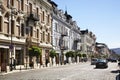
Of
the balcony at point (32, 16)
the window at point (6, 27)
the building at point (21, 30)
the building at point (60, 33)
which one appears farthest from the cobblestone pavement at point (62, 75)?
the building at point (60, 33)

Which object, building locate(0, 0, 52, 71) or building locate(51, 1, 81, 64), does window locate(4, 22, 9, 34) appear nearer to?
building locate(0, 0, 52, 71)

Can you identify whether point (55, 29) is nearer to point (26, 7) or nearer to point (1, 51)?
point (26, 7)

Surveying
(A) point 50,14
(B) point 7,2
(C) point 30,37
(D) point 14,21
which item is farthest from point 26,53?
(A) point 50,14

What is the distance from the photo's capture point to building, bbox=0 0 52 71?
39531mm

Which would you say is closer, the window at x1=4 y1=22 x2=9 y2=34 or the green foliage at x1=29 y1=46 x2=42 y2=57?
the window at x1=4 y1=22 x2=9 y2=34

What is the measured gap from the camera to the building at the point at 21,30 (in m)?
39.5

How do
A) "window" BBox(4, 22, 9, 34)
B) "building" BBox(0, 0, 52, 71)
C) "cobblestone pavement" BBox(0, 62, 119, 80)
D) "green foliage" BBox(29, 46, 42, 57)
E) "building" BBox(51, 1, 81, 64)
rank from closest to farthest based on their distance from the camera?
"cobblestone pavement" BBox(0, 62, 119, 80) → "building" BBox(0, 0, 52, 71) → "window" BBox(4, 22, 9, 34) → "green foliage" BBox(29, 46, 42, 57) → "building" BBox(51, 1, 81, 64)

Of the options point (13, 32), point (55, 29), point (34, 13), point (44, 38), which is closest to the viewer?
point (13, 32)

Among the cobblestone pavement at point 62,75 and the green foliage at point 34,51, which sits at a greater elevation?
the green foliage at point 34,51

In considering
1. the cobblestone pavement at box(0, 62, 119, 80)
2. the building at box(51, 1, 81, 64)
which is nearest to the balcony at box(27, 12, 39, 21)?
the building at box(51, 1, 81, 64)

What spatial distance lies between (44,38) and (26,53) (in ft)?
38.3

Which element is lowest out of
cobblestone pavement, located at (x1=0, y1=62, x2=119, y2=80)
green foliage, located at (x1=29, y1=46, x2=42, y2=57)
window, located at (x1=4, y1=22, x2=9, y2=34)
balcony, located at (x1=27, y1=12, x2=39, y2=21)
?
cobblestone pavement, located at (x1=0, y1=62, x2=119, y2=80)

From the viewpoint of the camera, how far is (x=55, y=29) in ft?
222

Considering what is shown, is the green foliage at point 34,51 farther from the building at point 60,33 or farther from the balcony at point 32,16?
the building at point 60,33
